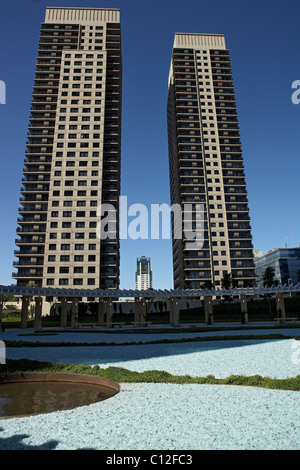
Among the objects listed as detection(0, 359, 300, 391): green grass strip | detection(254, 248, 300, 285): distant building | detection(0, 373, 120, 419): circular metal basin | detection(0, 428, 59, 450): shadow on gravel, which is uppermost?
detection(254, 248, 300, 285): distant building

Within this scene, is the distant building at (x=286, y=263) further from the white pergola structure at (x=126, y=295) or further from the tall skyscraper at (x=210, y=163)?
the white pergola structure at (x=126, y=295)

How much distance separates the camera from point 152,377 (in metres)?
8.95

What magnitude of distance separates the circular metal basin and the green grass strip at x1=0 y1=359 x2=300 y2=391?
291mm

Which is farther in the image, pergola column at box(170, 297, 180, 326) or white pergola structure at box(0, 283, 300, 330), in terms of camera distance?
pergola column at box(170, 297, 180, 326)

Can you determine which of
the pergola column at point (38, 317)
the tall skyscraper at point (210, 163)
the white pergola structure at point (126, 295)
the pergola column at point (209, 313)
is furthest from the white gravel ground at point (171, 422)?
the tall skyscraper at point (210, 163)

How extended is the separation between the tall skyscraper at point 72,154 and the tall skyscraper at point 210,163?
67.2ft

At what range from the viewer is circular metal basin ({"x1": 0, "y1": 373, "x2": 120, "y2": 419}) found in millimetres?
6965

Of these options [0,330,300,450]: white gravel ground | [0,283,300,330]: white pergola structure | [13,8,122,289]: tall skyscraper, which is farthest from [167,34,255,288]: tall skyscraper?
[0,330,300,450]: white gravel ground

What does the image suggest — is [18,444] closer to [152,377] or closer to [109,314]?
[152,377]

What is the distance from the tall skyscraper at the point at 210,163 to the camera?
77312 millimetres

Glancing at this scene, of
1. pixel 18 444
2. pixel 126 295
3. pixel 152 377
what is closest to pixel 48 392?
pixel 152 377

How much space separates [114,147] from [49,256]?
106 ft

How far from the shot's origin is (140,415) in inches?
233

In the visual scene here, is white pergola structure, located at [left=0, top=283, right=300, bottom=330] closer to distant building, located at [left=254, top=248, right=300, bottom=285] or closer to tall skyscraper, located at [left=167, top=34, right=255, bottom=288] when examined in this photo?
tall skyscraper, located at [left=167, top=34, right=255, bottom=288]
